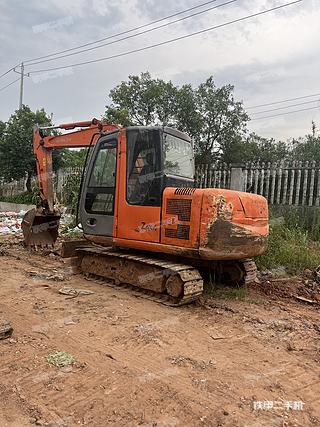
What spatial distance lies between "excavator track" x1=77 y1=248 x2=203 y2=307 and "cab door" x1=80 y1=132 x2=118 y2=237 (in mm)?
428

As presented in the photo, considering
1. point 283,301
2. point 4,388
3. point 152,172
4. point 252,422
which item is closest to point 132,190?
point 152,172

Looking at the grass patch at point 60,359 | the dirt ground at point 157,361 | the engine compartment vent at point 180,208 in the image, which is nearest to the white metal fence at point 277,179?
the dirt ground at point 157,361

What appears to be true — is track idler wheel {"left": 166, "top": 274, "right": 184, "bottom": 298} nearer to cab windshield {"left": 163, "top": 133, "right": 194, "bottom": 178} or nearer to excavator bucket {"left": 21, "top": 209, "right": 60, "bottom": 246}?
cab windshield {"left": 163, "top": 133, "right": 194, "bottom": 178}

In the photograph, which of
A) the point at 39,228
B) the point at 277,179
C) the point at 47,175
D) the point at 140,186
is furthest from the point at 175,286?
the point at 277,179

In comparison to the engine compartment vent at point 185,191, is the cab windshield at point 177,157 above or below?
above

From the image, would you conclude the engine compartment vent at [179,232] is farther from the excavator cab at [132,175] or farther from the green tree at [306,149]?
the green tree at [306,149]

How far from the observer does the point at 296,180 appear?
944 centimetres

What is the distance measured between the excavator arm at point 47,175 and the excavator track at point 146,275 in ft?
7.05

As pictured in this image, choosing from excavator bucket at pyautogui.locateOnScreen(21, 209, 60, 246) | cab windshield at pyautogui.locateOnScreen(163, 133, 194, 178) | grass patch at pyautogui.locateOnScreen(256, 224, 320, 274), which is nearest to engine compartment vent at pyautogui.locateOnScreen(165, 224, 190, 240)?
cab windshield at pyautogui.locateOnScreen(163, 133, 194, 178)

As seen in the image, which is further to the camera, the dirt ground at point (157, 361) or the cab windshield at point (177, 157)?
the cab windshield at point (177, 157)

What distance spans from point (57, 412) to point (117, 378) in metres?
0.61

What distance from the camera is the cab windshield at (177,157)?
18.2ft

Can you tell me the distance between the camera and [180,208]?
201 inches

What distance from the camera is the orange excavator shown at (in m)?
4.92
